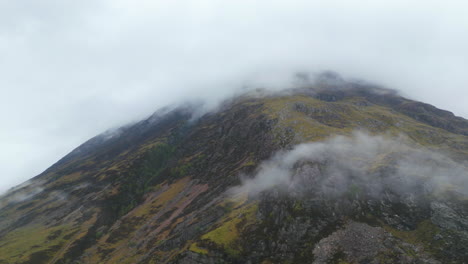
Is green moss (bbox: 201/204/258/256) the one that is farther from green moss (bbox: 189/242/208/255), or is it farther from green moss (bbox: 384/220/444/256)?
green moss (bbox: 384/220/444/256)

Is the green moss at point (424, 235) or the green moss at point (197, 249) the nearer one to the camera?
the green moss at point (424, 235)

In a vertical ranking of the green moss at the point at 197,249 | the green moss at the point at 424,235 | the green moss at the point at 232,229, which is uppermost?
the green moss at the point at 197,249

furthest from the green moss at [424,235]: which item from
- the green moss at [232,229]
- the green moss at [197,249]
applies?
the green moss at [197,249]

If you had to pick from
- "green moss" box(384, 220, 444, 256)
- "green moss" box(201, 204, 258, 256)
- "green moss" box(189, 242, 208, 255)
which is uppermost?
"green moss" box(189, 242, 208, 255)

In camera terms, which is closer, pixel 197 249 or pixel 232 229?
pixel 197 249

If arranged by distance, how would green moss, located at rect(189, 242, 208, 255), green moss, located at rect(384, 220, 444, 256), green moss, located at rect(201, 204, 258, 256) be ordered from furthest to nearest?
green moss, located at rect(201, 204, 258, 256)
green moss, located at rect(189, 242, 208, 255)
green moss, located at rect(384, 220, 444, 256)

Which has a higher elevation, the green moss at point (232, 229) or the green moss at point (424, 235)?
the green moss at point (232, 229)

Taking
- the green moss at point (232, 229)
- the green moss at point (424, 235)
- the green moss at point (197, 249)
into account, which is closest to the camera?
Result: the green moss at point (424, 235)

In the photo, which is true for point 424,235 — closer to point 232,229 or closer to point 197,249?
point 232,229

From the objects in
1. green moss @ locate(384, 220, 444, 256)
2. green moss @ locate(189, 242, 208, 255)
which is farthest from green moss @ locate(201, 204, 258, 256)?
green moss @ locate(384, 220, 444, 256)

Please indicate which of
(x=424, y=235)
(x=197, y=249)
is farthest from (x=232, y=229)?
(x=424, y=235)

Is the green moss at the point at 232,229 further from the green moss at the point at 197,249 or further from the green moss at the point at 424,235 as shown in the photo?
the green moss at the point at 424,235
